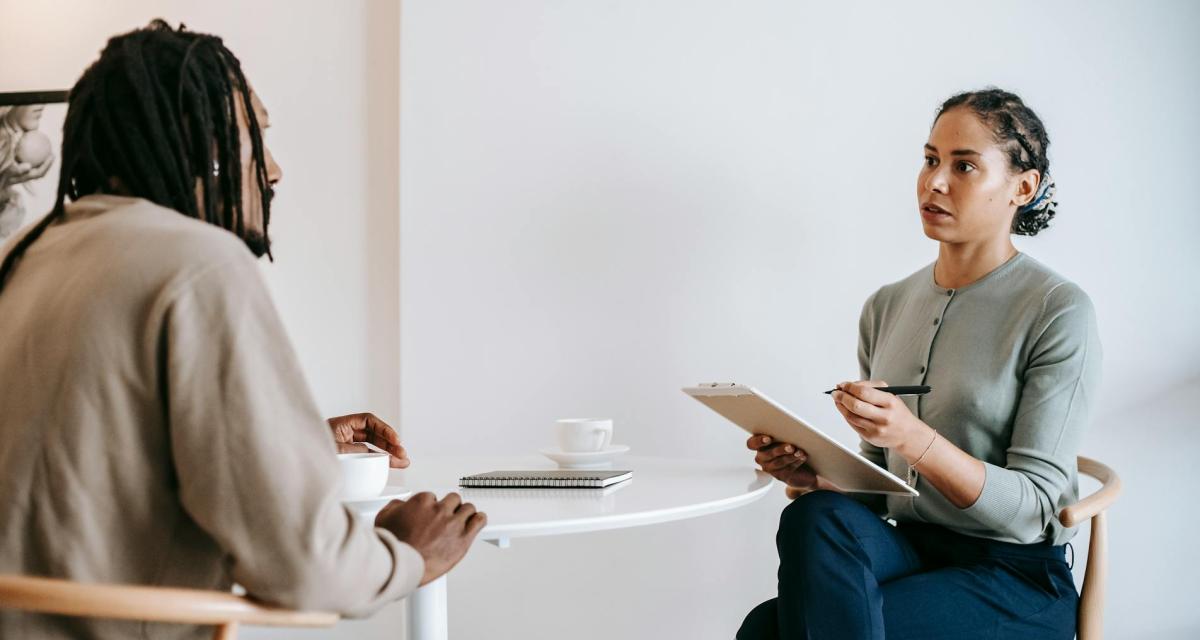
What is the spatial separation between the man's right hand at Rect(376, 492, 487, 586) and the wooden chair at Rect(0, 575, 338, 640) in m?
0.16

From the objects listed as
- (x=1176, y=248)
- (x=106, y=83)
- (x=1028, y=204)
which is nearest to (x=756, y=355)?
(x=1028, y=204)

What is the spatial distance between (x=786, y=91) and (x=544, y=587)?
4.25 ft

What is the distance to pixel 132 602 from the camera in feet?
2.67

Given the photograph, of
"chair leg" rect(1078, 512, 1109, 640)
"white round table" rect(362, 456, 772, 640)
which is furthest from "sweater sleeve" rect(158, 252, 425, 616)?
"chair leg" rect(1078, 512, 1109, 640)

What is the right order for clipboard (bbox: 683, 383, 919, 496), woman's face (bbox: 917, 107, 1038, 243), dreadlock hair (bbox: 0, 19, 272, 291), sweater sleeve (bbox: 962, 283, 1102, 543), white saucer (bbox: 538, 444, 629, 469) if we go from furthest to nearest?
woman's face (bbox: 917, 107, 1038, 243) < white saucer (bbox: 538, 444, 629, 469) < sweater sleeve (bbox: 962, 283, 1102, 543) < clipboard (bbox: 683, 383, 919, 496) < dreadlock hair (bbox: 0, 19, 272, 291)

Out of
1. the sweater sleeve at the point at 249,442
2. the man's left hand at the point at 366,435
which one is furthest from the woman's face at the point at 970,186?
the sweater sleeve at the point at 249,442

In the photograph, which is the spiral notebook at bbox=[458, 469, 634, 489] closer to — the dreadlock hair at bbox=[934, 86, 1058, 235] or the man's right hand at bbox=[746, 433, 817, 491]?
the man's right hand at bbox=[746, 433, 817, 491]

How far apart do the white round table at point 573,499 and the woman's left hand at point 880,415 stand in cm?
17

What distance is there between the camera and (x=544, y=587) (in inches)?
97.5

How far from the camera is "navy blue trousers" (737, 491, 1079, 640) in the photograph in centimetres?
146

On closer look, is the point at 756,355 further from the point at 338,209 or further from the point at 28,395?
the point at 28,395

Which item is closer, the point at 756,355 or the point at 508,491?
the point at 508,491

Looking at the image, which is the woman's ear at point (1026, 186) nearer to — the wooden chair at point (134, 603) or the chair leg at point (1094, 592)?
the chair leg at point (1094, 592)

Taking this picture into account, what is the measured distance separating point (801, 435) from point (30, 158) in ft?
7.02
